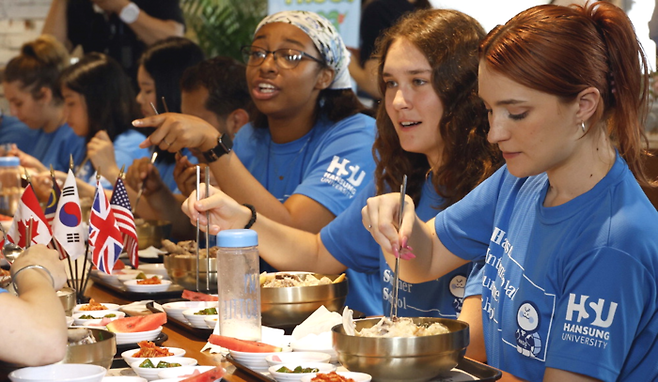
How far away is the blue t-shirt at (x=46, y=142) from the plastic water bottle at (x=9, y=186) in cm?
116

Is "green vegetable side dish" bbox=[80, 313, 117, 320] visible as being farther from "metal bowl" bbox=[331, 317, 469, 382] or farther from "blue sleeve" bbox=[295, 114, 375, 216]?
"blue sleeve" bbox=[295, 114, 375, 216]

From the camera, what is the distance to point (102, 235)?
2104 millimetres

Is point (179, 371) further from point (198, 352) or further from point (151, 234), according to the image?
point (151, 234)

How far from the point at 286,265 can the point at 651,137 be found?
1.48 m

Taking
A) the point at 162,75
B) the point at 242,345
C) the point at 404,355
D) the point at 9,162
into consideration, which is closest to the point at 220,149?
the point at 242,345

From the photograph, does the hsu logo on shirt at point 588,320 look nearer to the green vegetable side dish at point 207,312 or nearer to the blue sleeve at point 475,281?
the blue sleeve at point 475,281

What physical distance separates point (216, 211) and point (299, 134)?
1.24 meters

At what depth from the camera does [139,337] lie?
1583 millimetres

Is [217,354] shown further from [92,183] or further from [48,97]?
[48,97]

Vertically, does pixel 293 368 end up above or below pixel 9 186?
below

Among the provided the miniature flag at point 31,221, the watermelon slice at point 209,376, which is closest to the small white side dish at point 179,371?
the watermelon slice at point 209,376

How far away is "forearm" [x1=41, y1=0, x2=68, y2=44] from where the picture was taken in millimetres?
5695

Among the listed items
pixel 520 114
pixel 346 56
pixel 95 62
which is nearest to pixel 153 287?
pixel 520 114

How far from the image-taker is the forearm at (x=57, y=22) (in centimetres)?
570
